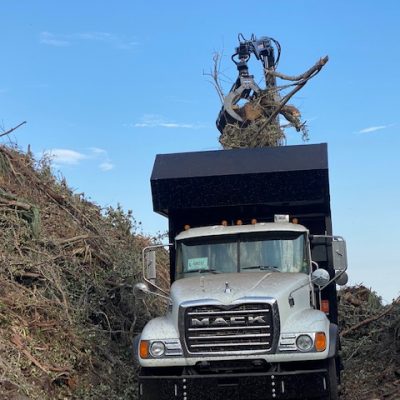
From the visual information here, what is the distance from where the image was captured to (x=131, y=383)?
1079 cm

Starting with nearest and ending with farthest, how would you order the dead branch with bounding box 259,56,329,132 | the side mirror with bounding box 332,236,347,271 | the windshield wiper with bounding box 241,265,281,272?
the side mirror with bounding box 332,236,347,271 → the windshield wiper with bounding box 241,265,281,272 → the dead branch with bounding box 259,56,329,132

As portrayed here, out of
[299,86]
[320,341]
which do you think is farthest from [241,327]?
[299,86]

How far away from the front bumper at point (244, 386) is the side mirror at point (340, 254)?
1.68 meters

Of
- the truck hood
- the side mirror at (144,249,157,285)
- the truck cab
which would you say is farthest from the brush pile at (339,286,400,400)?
the side mirror at (144,249,157,285)

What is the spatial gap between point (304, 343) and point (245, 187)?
313 centimetres

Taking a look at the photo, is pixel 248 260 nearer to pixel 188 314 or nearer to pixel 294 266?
pixel 294 266

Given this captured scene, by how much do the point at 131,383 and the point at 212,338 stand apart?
3.79 metres

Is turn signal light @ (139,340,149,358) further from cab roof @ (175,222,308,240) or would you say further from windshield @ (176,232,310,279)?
cab roof @ (175,222,308,240)

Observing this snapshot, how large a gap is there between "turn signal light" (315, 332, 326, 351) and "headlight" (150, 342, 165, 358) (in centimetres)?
175

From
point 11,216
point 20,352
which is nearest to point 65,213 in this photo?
point 11,216

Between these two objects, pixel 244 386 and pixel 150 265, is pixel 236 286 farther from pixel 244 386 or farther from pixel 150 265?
pixel 150 265

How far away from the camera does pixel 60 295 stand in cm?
1144

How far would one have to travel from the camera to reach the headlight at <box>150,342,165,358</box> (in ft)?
24.8

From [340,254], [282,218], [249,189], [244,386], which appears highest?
[249,189]
